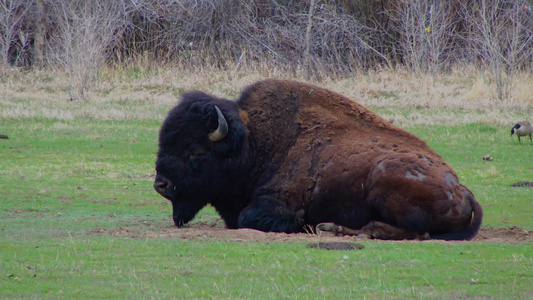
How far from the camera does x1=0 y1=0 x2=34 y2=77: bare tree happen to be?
30.5 meters

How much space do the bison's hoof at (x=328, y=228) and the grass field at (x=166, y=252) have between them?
86 centimetres

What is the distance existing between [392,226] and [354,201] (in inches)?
21.1

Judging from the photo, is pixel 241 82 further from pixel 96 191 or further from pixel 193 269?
pixel 193 269

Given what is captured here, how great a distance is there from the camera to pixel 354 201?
818 centimetres

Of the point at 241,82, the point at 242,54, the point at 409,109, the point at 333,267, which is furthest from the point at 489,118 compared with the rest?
the point at 333,267

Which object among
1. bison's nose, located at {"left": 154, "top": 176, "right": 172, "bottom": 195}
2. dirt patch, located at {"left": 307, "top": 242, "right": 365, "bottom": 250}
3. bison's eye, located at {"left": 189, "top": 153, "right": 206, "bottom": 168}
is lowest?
bison's nose, located at {"left": 154, "top": 176, "right": 172, "bottom": 195}

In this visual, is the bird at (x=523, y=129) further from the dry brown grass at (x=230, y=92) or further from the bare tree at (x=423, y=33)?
the bare tree at (x=423, y=33)

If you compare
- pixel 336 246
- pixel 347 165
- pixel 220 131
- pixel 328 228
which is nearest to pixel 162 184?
pixel 220 131

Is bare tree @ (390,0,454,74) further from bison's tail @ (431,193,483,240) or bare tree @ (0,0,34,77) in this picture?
bison's tail @ (431,193,483,240)

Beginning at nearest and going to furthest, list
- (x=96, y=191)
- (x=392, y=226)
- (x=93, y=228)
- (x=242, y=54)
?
(x=392, y=226) → (x=93, y=228) → (x=96, y=191) → (x=242, y=54)

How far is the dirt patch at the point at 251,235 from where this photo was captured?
7766 millimetres

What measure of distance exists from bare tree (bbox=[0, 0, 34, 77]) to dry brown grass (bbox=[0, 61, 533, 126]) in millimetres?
1216

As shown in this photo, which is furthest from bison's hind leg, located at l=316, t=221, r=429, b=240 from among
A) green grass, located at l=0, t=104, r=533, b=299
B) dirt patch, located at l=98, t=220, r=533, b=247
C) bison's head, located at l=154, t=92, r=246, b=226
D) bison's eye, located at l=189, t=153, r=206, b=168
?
bison's eye, located at l=189, t=153, r=206, b=168

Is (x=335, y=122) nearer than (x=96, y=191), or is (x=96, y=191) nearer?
(x=335, y=122)
